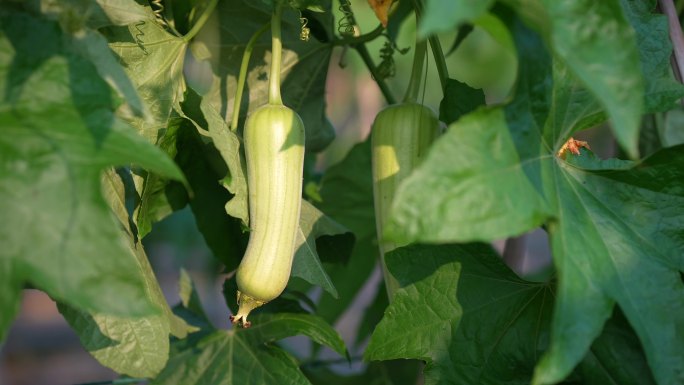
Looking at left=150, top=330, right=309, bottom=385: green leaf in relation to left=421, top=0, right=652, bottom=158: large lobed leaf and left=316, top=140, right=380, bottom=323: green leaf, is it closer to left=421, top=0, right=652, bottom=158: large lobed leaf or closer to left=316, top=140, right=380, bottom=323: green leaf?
left=316, top=140, right=380, bottom=323: green leaf

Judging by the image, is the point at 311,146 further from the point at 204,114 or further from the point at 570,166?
the point at 570,166

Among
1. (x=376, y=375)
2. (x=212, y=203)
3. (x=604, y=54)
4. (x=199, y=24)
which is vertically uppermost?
(x=604, y=54)

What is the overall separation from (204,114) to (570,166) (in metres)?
0.34

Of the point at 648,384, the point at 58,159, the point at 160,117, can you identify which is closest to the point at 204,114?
the point at 160,117

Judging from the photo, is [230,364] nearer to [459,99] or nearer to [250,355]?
[250,355]

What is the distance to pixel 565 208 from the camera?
688 mm

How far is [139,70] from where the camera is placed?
87 centimetres

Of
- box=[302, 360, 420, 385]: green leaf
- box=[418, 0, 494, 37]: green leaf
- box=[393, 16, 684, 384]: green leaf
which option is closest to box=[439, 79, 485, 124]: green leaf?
box=[393, 16, 684, 384]: green leaf

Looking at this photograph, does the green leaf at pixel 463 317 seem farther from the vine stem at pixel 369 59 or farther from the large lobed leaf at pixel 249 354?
the vine stem at pixel 369 59

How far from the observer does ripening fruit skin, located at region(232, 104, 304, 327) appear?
793mm

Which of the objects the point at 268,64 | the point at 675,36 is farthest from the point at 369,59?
the point at 675,36

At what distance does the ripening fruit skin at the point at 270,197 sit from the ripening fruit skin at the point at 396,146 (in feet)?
0.29

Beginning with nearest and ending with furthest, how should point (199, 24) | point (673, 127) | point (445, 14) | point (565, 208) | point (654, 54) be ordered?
point (445, 14) < point (565, 208) < point (654, 54) < point (199, 24) < point (673, 127)

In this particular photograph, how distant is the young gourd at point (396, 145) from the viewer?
0.84m
